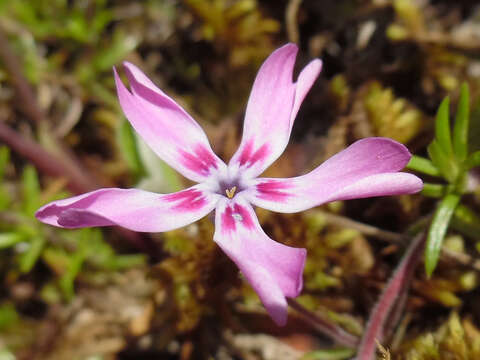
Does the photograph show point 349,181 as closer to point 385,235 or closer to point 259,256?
point 259,256

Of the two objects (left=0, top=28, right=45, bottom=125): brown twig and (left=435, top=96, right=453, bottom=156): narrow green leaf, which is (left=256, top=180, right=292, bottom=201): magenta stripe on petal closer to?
(left=435, top=96, right=453, bottom=156): narrow green leaf

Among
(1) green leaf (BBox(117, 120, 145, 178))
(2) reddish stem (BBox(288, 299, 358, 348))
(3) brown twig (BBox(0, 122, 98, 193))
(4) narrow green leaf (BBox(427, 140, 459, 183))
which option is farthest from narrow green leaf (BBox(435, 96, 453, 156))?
(3) brown twig (BBox(0, 122, 98, 193))

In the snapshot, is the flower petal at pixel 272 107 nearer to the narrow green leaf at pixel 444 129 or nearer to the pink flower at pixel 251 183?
the pink flower at pixel 251 183

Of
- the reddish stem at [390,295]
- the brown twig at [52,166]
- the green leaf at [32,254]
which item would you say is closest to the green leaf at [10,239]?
the green leaf at [32,254]

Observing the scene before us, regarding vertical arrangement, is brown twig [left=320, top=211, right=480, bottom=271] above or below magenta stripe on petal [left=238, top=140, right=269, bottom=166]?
below

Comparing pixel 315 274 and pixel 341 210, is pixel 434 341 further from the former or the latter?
pixel 341 210

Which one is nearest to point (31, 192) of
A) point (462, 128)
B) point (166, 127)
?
point (166, 127)

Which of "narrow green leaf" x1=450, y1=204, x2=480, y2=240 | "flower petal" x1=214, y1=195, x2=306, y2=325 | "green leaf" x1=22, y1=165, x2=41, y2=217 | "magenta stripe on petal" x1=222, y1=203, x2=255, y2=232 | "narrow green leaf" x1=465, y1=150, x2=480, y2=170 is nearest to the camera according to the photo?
"flower petal" x1=214, y1=195, x2=306, y2=325
